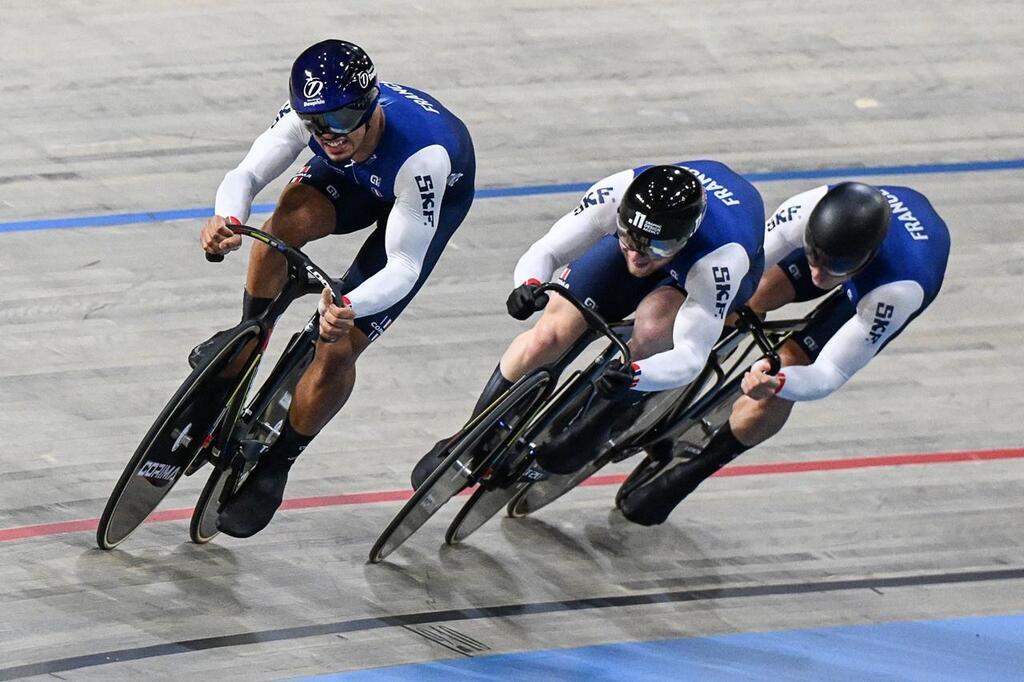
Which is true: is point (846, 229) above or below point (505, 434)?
above

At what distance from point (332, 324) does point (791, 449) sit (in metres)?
2.08

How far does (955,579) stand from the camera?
4988 millimetres

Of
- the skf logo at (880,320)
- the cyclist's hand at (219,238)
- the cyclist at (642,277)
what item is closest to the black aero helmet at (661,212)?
the cyclist at (642,277)

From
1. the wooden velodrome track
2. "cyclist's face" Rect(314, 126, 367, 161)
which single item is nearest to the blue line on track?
the wooden velodrome track

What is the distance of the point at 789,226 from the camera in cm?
469

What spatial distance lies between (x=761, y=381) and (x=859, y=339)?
0.36 meters

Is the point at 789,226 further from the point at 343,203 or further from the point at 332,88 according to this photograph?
the point at 332,88

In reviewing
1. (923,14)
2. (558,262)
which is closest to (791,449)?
(558,262)

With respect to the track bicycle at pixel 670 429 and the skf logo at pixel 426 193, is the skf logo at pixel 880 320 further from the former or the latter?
the skf logo at pixel 426 193

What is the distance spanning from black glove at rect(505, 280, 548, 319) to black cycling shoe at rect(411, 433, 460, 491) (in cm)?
60

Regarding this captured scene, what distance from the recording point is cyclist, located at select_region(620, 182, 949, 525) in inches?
169

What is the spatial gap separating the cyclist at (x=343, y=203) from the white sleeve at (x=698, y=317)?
2.31 ft

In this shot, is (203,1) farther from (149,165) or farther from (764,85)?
(764,85)

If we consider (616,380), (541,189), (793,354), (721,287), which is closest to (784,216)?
(793,354)
